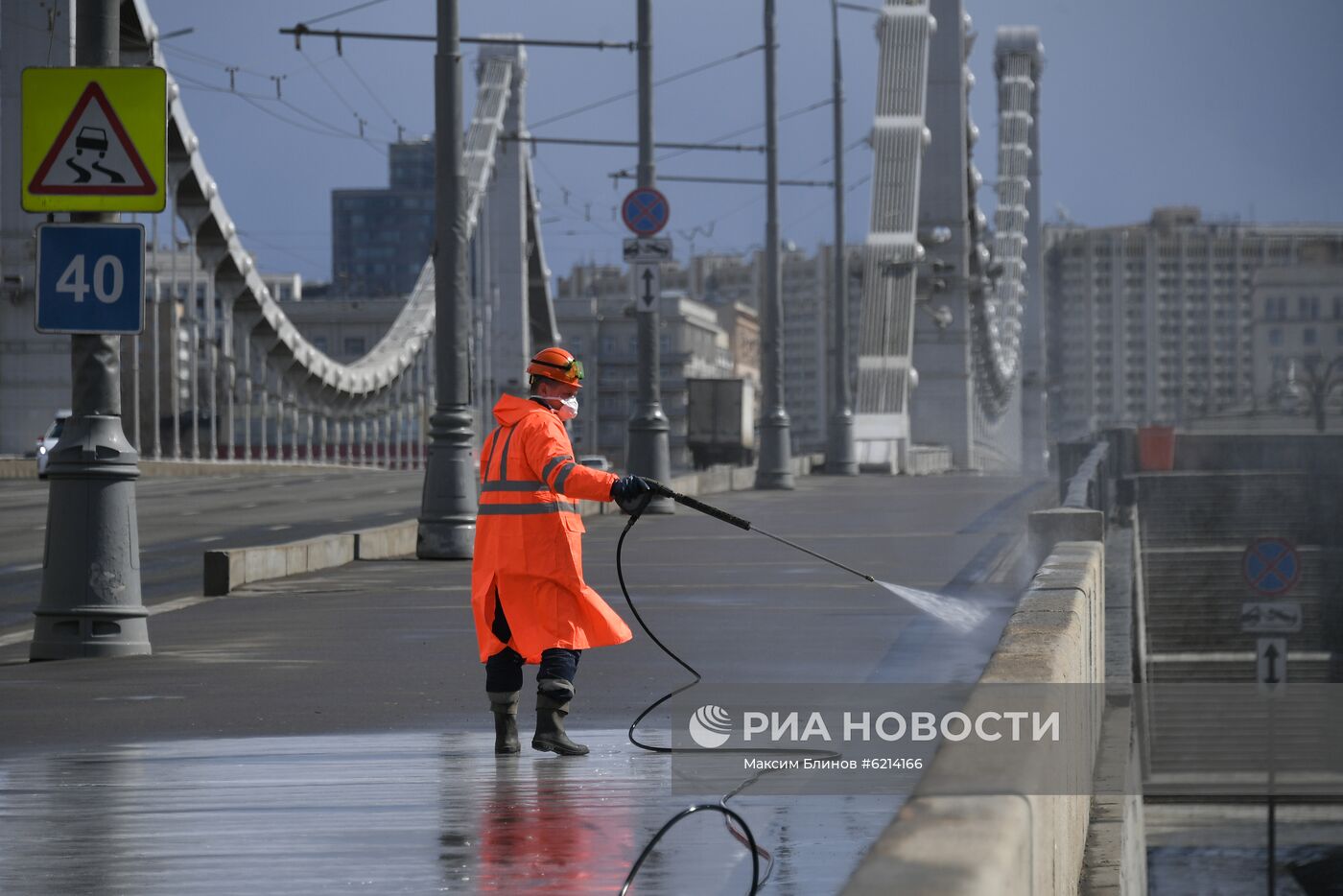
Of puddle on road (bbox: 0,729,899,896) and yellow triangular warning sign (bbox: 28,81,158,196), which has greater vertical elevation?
yellow triangular warning sign (bbox: 28,81,158,196)

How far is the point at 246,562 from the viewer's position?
16.5 m

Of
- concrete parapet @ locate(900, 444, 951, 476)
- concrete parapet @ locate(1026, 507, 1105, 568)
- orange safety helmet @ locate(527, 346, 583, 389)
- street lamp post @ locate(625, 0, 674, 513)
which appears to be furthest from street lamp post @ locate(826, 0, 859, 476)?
orange safety helmet @ locate(527, 346, 583, 389)

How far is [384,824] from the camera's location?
6.34 metres

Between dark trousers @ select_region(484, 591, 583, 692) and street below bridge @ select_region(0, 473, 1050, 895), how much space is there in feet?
0.88

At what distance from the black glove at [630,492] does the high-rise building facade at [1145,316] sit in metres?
131

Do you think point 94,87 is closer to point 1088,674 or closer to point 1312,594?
point 1088,674

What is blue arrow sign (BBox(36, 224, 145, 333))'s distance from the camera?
10.8m

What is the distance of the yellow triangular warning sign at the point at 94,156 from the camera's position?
10.9 metres

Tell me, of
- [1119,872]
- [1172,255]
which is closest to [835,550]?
[1119,872]

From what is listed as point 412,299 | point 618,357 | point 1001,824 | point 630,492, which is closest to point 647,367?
point 630,492

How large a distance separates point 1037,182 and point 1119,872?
4089 inches

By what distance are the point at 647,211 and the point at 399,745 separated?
19323 millimetres

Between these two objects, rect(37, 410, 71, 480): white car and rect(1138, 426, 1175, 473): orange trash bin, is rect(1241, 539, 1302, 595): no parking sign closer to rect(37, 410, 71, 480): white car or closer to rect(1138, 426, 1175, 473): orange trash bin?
rect(37, 410, 71, 480): white car

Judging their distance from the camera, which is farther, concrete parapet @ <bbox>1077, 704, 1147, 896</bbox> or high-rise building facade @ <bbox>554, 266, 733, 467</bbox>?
high-rise building facade @ <bbox>554, 266, 733, 467</bbox>
